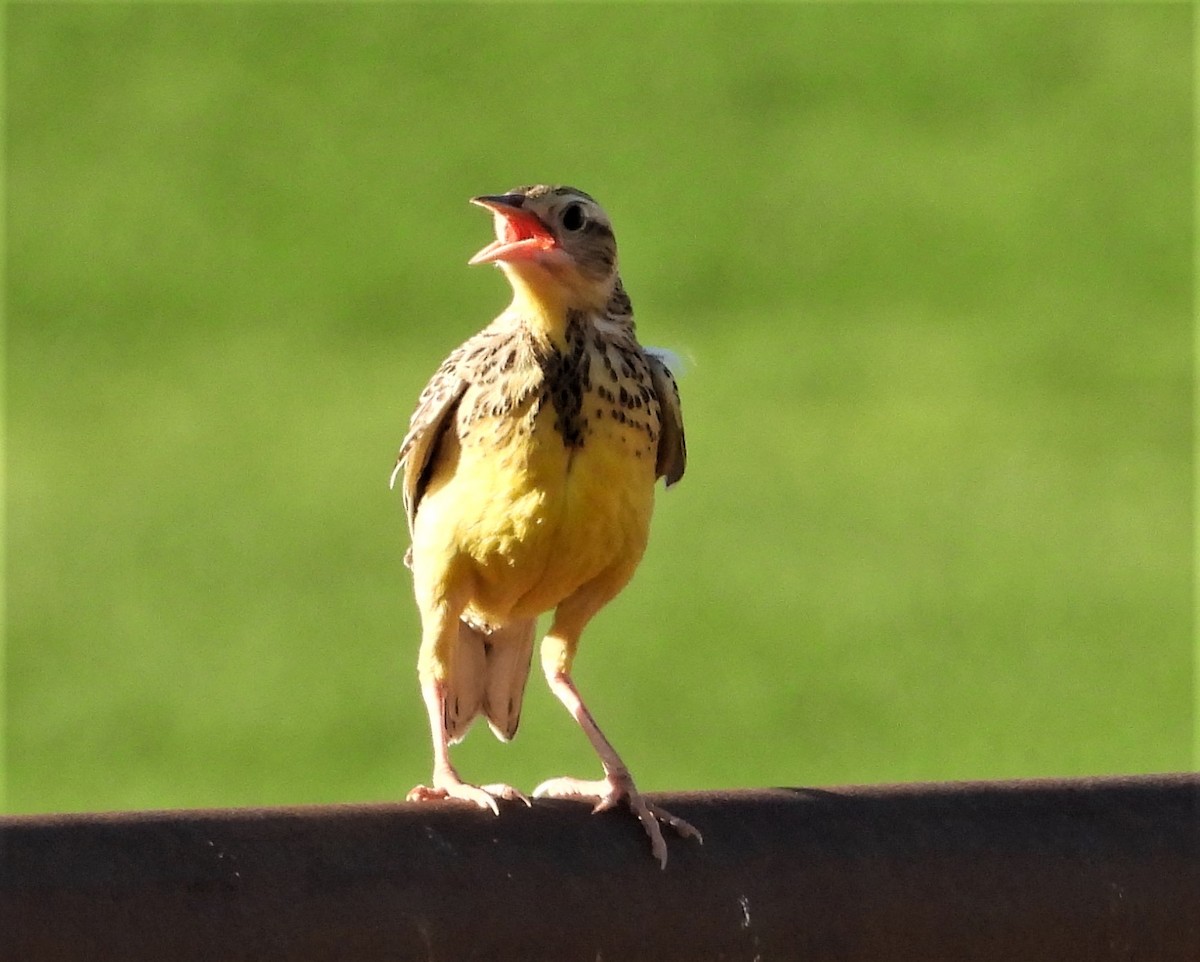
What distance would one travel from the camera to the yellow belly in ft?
20.9

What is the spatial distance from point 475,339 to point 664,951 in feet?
8.85

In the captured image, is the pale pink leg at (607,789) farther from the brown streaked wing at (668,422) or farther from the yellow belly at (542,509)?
the brown streaked wing at (668,422)

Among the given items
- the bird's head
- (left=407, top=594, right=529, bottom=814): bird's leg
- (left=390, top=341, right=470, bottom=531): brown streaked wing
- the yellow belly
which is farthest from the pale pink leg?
the bird's head

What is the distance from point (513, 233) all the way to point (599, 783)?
63.6 inches

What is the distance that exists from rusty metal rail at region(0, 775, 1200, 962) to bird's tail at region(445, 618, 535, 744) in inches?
89.7

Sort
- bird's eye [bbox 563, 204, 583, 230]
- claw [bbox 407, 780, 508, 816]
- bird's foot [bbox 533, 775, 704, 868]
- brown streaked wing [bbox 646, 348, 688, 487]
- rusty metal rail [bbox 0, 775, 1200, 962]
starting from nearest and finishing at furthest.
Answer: rusty metal rail [bbox 0, 775, 1200, 962]
bird's foot [bbox 533, 775, 704, 868]
claw [bbox 407, 780, 508, 816]
bird's eye [bbox 563, 204, 583, 230]
brown streaked wing [bbox 646, 348, 688, 487]

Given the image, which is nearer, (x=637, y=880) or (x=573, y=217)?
(x=637, y=880)

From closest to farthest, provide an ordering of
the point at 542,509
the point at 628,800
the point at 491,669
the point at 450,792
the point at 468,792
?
the point at 628,800
the point at 468,792
the point at 450,792
the point at 542,509
the point at 491,669

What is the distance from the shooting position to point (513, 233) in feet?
22.1

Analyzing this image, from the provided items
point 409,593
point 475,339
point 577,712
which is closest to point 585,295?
point 475,339

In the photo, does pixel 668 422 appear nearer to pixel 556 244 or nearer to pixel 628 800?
pixel 556 244

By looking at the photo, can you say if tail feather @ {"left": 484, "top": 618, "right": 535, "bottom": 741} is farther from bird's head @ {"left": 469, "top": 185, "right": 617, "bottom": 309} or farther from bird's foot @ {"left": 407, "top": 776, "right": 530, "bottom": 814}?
bird's head @ {"left": 469, "top": 185, "right": 617, "bottom": 309}

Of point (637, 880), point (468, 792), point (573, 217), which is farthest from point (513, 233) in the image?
point (637, 880)

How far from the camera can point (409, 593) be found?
2359 cm
